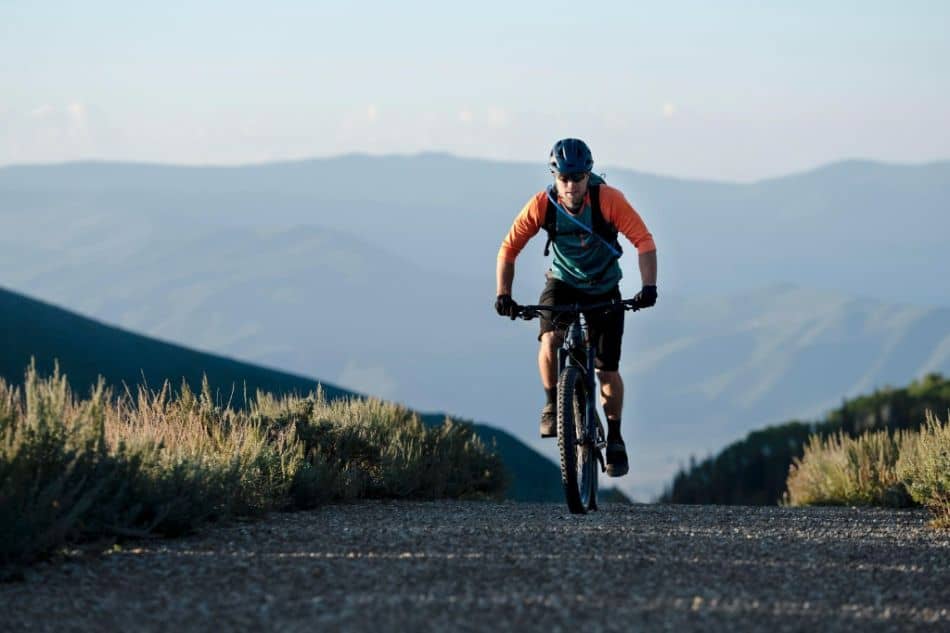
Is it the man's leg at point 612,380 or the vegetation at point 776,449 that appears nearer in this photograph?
the man's leg at point 612,380

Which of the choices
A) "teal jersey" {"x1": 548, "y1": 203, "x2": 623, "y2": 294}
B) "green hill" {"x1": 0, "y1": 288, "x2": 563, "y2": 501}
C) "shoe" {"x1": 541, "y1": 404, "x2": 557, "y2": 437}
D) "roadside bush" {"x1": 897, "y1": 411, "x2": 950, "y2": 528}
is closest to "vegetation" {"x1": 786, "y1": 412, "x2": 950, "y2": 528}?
"roadside bush" {"x1": 897, "y1": 411, "x2": 950, "y2": 528}

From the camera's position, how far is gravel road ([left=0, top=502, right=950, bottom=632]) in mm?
5879

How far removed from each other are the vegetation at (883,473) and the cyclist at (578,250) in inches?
88.4

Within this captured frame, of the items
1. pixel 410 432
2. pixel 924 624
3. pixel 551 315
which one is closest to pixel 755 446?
pixel 410 432

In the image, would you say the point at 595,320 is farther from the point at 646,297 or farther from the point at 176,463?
the point at 176,463

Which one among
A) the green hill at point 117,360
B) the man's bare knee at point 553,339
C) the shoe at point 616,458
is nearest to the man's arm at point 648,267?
the man's bare knee at point 553,339

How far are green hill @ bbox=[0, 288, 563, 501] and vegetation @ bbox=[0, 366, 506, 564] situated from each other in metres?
24.1

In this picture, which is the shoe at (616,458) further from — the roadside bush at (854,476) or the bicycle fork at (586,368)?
the roadside bush at (854,476)

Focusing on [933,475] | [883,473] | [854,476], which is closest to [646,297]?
[933,475]

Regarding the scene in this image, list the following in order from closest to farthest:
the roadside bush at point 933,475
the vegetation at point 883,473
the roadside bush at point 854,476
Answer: the roadside bush at point 933,475 < the vegetation at point 883,473 < the roadside bush at point 854,476

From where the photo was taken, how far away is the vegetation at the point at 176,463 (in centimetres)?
738

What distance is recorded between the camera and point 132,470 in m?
7.96

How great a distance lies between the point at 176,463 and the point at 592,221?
290cm

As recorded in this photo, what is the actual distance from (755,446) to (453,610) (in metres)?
39.8
